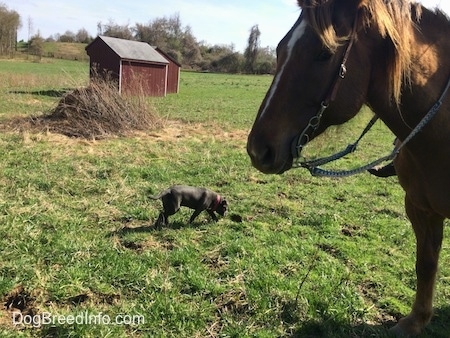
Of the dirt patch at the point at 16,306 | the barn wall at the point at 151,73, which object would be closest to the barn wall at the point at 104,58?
the barn wall at the point at 151,73

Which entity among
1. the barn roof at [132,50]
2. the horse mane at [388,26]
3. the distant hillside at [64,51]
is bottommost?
the horse mane at [388,26]

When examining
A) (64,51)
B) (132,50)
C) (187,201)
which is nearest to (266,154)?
(187,201)

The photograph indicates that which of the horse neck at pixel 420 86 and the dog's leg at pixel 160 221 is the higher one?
the horse neck at pixel 420 86

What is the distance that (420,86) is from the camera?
2.23 meters

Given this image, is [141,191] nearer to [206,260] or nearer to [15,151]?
[206,260]

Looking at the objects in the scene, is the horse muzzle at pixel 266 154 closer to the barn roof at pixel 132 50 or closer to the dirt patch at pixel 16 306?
the dirt patch at pixel 16 306

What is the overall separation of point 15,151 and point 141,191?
3732 millimetres

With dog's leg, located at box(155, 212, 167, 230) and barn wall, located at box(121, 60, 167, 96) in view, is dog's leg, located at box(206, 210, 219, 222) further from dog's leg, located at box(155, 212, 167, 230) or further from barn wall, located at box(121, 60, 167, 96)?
barn wall, located at box(121, 60, 167, 96)

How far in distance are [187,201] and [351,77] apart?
343 centimetres

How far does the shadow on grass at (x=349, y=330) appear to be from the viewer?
3.23 meters

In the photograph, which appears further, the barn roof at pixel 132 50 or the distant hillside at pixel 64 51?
the distant hillside at pixel 64 51

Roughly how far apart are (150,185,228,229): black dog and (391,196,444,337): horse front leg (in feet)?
8.66

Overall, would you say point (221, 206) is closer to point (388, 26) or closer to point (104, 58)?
point (388, 26)

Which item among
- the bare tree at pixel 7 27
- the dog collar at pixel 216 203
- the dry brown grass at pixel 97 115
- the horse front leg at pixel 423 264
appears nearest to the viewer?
the horse front leg at pixel 423 264
